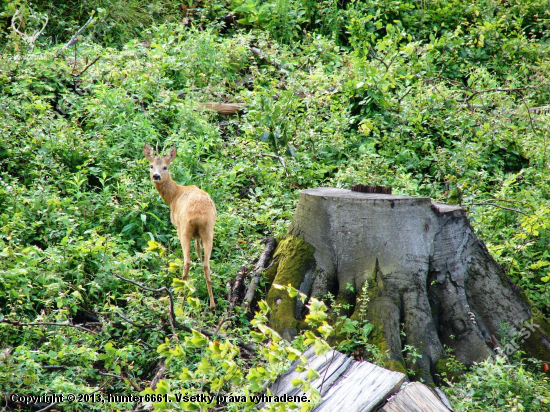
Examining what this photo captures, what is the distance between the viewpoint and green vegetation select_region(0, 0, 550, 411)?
482 cm

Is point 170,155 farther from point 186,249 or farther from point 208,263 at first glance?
point 208,263

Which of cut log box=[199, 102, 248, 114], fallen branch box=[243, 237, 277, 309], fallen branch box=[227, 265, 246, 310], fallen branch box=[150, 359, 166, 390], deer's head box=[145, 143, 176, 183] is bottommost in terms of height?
fallen branch box=[150, 359, 166, 390]

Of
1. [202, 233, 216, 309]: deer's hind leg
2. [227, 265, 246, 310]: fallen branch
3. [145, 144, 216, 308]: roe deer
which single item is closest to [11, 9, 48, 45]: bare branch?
[145, 144, 216, 308]: roe deer

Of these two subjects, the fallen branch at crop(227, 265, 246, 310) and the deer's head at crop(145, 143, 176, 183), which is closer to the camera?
the fallen branch at crop(227, 265, 246, 310)

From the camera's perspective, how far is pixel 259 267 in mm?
5883

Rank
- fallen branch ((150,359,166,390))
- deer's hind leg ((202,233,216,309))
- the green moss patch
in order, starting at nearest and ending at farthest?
1. fallen branch ((150,359,166,390))
2. the green moss patch
3. deer's hind leg ((202,233,216,309))

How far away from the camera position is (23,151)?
711cm

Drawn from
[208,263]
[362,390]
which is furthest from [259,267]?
[362,390]

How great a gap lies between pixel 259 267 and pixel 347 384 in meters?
1.94

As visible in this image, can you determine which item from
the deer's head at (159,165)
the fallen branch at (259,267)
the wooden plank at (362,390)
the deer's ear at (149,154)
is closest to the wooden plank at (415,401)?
the wooden plank at (362,390)

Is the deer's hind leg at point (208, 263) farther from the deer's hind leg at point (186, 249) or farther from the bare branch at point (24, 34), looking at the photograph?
the bare branch at point (24, 34)

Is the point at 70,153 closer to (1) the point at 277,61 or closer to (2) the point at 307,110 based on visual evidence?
(2) the point at 307,110

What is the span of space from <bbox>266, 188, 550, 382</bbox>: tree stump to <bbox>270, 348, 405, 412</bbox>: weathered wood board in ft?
1.94

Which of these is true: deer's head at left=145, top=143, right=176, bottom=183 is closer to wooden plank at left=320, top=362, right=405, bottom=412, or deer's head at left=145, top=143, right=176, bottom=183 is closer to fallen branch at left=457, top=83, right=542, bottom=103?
wooden plank at left=320, top=362, right=405, bottom=412
